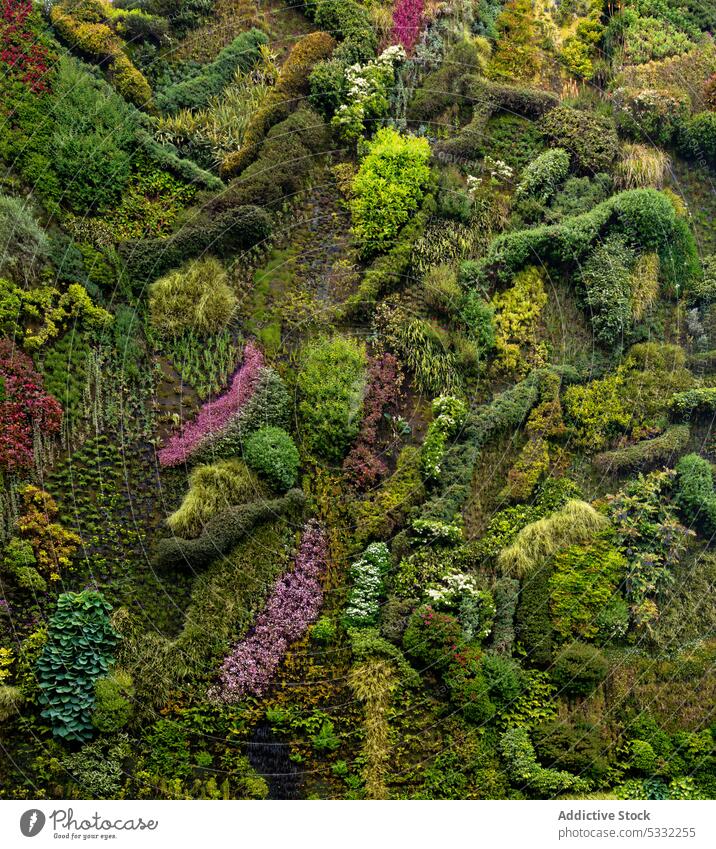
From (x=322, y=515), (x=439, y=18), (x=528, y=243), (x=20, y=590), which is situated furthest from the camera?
(x=439, y=18)

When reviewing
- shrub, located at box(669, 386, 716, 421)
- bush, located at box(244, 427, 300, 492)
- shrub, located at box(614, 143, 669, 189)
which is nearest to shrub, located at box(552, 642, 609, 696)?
shrub, located at box(669, 386, 716, 421)

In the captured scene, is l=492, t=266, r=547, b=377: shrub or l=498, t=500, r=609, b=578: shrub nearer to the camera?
l=498, t=500, r=609, b=578: shrub

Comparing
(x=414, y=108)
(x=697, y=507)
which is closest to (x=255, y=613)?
(x=697, y=507)

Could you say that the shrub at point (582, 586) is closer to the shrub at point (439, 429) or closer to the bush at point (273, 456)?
the shrub at point (439, 429)

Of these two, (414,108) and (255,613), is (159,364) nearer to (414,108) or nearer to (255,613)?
(255,613)

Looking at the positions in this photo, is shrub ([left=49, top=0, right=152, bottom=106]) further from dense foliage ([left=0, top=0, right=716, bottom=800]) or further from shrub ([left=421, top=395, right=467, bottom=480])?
shrub ([left=421, top=395, right=467, bottom=480])

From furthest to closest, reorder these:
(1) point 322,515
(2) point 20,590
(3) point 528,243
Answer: (3) point 528,243 < (1) point 322,515 < (2) point 20,590

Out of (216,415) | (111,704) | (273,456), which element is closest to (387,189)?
(216,415)
